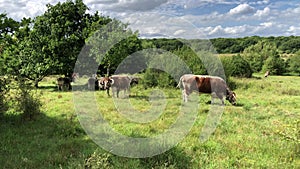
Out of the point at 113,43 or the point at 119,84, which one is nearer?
the point at 119,84

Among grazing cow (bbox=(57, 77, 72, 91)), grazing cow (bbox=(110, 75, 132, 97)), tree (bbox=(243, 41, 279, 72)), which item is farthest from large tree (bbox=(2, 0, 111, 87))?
tree (bbox=(243, 41, 279, 72))

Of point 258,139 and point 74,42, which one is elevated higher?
point 74,42

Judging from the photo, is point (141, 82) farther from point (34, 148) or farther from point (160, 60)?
point (34, 148)

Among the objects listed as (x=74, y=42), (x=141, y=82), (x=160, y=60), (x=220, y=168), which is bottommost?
(x=220, y=168)

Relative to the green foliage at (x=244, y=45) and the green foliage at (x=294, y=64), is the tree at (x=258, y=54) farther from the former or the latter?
the green foliage at (x=244, y=45)

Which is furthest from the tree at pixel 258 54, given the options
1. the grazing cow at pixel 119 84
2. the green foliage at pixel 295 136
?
the green foliage at pixel 295 136

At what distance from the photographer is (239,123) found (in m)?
11.0

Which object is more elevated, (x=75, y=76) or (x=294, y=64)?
(x=294, y=64)

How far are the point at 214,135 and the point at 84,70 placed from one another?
17728mm

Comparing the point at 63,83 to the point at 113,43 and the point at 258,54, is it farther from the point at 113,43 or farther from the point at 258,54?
the point at 258,54

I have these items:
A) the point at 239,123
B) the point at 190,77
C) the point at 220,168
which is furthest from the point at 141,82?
the point at 220,168

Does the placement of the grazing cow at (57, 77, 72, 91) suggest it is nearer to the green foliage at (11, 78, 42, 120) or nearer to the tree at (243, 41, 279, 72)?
the green foliage at (11, 78, 42, 120)

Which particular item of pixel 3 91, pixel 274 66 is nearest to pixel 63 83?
pixel 3 91

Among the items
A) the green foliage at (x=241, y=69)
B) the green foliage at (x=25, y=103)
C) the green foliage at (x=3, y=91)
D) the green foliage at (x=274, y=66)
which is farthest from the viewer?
the green foliage at (x=274, y=66)
